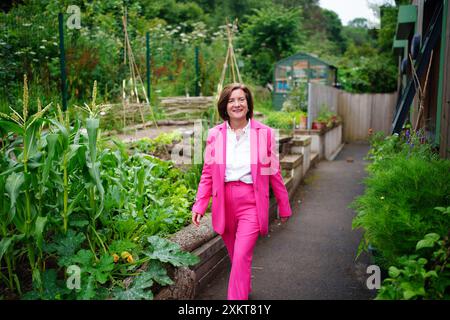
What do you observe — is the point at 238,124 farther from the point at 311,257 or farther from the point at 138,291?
the point at 311,257

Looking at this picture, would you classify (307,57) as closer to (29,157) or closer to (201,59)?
(201,59)

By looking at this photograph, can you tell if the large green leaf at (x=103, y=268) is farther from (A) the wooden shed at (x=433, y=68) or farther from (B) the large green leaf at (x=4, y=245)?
(A) the wooden shed at (x=433, y=68)

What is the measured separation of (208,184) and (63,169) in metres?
1.10

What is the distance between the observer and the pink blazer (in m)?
3.21

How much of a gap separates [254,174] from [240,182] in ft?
0.43

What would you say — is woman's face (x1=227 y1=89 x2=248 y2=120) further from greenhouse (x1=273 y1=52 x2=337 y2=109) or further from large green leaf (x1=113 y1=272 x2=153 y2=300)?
greenhouse (x1=273 y1=52 x2=337 y2=109)

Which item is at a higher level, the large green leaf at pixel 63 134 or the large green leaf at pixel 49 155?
the large green leaf at pixel 63 134

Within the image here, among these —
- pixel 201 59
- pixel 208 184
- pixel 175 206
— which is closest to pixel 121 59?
pixel 201 59

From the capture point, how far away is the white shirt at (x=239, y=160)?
10.6ft

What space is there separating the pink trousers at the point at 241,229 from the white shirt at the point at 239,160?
49 mm

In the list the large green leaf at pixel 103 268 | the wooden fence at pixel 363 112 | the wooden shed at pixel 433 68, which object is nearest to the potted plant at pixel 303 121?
the wooden shed at pixel 433 68

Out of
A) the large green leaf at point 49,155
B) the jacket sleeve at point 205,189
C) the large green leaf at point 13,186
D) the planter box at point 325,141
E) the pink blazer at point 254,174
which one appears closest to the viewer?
the large green leaf at point 13,186

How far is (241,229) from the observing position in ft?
10.5
